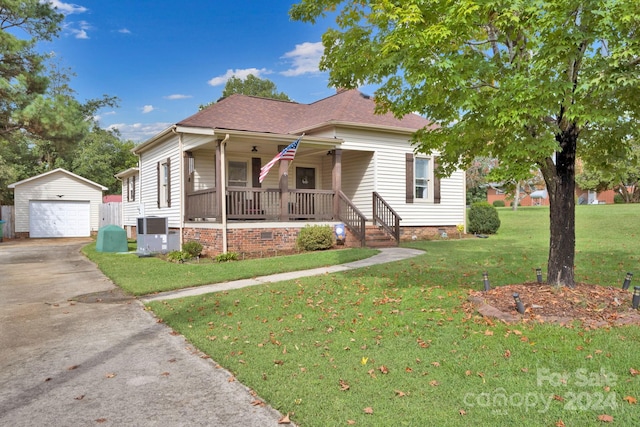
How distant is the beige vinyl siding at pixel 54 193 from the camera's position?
2692 centimetres

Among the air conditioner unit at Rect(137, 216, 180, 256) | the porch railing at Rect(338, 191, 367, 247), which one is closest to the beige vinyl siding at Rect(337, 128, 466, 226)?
the porch railing at Rect(338, 191, 367, 247)

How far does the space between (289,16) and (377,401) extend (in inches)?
269

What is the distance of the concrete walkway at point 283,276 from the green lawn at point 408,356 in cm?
63

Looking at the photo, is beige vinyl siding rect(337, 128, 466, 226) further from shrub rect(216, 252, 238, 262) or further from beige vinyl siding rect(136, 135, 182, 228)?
beige vinyl siding rect(136, 135, 182, 228)

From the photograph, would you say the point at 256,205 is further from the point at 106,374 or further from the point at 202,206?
the point at 106,374

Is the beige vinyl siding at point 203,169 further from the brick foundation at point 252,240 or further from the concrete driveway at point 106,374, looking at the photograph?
the concrete driveway at point 106,374

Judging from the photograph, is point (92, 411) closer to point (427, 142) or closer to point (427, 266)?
point (427, 142)

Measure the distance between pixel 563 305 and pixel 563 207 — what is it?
1.32 meters

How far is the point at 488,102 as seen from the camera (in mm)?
5312

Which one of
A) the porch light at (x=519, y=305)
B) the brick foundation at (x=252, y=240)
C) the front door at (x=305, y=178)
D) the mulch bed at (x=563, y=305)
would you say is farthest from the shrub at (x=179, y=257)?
the porch light at (x=519, y=305)

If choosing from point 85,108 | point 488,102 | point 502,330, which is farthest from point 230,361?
point 85,108

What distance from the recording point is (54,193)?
1103 inches

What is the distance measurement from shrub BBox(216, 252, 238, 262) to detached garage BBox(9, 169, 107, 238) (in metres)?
20.4

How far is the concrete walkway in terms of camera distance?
8.15 m
